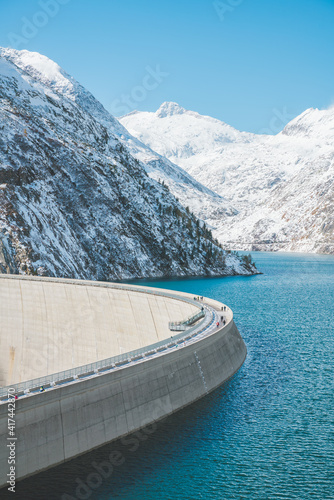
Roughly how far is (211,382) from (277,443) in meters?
12.1

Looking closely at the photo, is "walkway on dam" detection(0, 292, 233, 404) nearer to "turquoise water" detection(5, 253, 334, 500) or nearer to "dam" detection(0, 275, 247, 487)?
"dam" detection(0, 275, 247, 487)

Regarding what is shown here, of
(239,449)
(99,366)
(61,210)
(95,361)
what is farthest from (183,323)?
(61,210)

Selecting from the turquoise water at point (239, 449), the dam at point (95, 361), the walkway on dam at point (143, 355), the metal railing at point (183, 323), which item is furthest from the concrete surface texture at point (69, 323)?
the turquoise water at point (239, 449)

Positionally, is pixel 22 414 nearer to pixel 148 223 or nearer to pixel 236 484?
pixel 236 484

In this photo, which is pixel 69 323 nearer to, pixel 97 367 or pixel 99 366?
pixel 99 366

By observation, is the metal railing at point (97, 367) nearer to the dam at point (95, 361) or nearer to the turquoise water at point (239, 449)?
the dam at point (95, 361)

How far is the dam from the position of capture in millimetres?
35031

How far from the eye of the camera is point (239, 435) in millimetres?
43000

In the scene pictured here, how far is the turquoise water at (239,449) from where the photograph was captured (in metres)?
34.6

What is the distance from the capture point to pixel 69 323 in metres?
64.9

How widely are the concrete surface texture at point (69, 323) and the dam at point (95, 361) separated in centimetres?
13

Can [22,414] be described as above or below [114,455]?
above

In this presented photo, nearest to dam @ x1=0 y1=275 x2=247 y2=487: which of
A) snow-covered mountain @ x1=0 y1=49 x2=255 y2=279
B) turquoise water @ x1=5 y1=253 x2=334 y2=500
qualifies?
turquoise water @ x1=5 y1=253 x2=334 y2=500

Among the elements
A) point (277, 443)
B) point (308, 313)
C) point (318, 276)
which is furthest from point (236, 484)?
point (318, 276)
